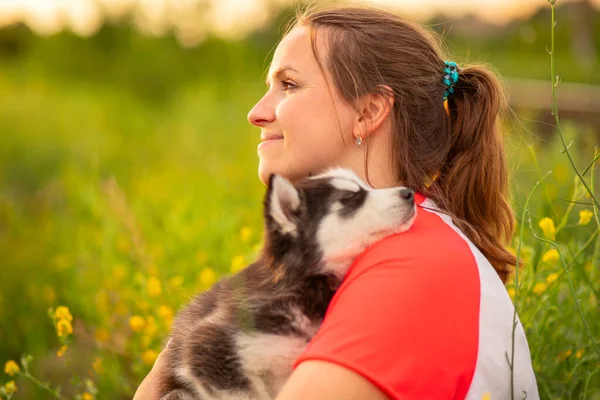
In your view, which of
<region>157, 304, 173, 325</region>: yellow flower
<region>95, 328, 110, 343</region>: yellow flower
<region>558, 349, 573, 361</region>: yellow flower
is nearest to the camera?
<region>558, 349, 573, 361</region>: yellow flower

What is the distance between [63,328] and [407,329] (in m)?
1.58

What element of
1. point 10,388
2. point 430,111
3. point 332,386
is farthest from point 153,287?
point 332,386

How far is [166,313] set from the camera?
369cm

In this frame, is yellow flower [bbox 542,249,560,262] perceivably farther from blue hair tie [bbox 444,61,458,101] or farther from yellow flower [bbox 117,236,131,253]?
yellow flower [bbox 117,236,131,253]

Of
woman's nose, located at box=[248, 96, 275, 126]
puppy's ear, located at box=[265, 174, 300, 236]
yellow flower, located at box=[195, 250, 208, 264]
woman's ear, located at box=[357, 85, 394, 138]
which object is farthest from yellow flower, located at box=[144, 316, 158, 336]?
woman's ear, located at box=[357, 85, 394, 138]

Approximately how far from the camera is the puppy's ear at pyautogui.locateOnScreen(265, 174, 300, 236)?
2.45 metres

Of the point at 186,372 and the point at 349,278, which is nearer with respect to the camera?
the point at 349,278

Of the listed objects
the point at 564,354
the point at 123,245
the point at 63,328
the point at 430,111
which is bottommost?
the point at 564,354

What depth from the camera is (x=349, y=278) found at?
2.16 m

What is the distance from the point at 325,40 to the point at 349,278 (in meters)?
1.07

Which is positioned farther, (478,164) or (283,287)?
(478,164)

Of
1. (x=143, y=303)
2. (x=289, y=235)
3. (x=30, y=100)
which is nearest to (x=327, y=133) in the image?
(x=289, y=235)

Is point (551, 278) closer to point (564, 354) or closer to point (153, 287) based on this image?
point (564, 354)

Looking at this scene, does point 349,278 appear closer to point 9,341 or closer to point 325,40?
point 325,40
